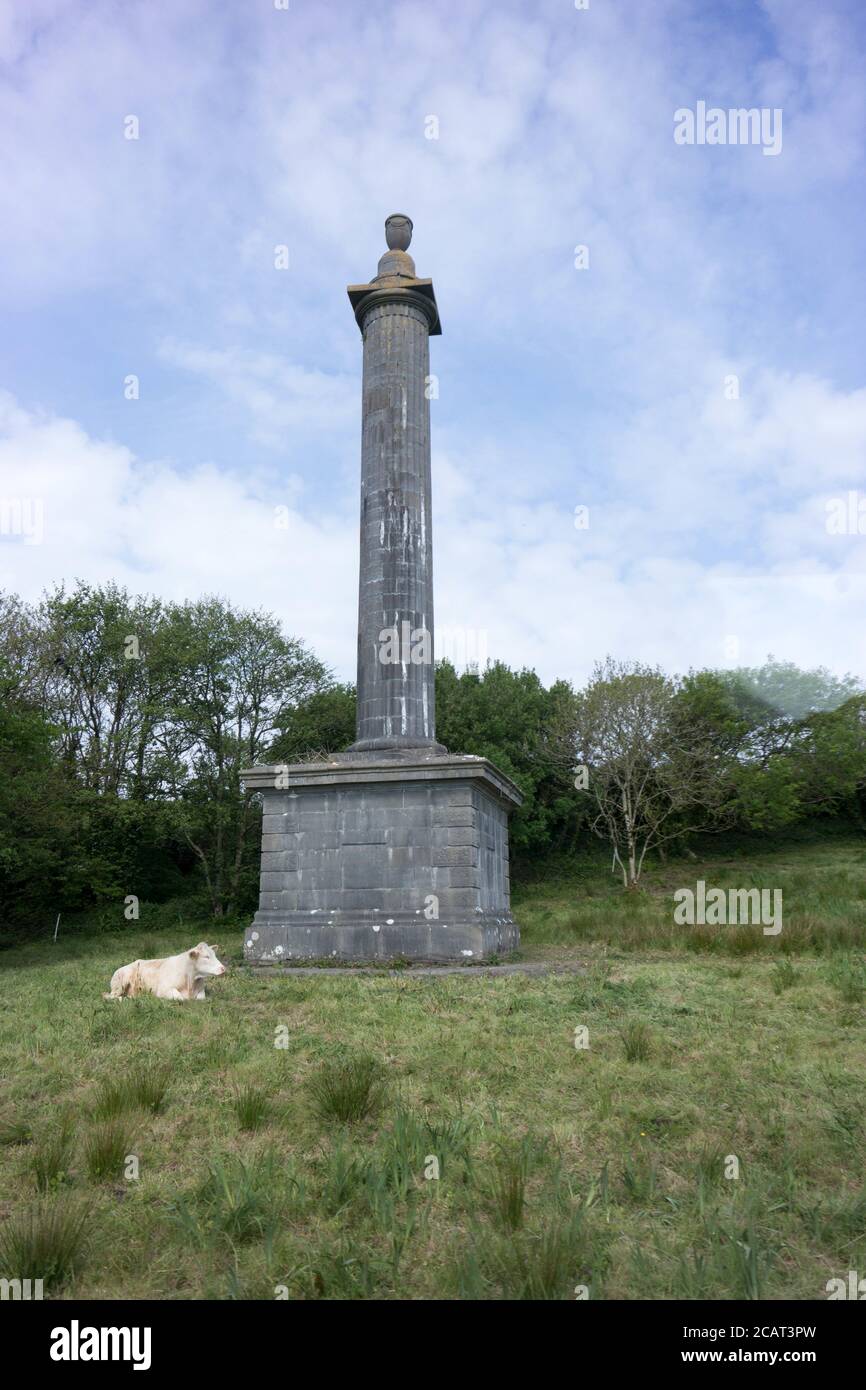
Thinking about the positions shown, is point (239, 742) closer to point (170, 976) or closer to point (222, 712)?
point (222, 712)

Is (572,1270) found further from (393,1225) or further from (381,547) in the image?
(381,547)

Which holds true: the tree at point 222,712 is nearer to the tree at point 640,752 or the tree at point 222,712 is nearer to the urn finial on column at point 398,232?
the tree at point 640,752

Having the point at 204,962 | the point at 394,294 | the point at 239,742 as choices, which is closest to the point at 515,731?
the point at 239,742

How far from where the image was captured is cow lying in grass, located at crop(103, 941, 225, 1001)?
11.8m

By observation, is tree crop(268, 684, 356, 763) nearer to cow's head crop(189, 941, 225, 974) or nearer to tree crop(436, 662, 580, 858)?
tree crop(436, 662, 580, 858)

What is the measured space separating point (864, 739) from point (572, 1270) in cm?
3809

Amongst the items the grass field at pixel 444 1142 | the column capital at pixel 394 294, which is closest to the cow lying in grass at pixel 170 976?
the grass field at pixel 444 1142

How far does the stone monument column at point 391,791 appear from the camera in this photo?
1577 centimetres

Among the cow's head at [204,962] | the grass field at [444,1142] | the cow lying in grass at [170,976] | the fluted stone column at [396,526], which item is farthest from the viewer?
the fluted stone column at [396,526]

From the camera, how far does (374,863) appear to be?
53.0 feet

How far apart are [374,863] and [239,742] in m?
18.2

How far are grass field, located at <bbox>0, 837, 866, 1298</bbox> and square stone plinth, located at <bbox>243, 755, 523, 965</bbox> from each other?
4.14m

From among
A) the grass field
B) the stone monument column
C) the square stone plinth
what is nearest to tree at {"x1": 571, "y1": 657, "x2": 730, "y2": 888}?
the stone monument column

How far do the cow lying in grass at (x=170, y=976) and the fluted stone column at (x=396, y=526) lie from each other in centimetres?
609
